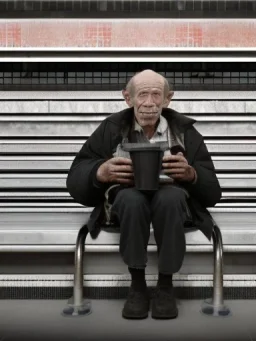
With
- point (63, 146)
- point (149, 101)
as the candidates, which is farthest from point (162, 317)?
point (63, 146)

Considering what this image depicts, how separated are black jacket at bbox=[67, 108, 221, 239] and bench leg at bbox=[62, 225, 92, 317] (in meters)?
0.07

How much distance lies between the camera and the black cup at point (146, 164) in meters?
2.26

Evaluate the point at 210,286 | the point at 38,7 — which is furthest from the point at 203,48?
the point at 210,286

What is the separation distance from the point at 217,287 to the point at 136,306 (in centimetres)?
39

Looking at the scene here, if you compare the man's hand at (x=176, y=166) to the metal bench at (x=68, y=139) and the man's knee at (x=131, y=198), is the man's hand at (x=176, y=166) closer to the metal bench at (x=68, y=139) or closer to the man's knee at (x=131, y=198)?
the man's knee at (x=131, y=198)

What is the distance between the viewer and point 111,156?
2736 mm

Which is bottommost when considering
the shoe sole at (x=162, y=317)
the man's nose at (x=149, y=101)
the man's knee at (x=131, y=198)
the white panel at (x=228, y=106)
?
the shoe sole at (x=162, y=317)

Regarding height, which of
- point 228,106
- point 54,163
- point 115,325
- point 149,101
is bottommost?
point 115,325

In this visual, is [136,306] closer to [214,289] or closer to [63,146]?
[214,289]

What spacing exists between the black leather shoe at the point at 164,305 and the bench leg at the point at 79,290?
1.12 ft

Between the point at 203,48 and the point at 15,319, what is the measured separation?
6.50 feet

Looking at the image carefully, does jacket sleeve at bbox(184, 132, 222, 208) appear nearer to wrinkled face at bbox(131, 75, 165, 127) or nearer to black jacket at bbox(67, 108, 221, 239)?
black jacket at bbox(67, 108, 221, 239)

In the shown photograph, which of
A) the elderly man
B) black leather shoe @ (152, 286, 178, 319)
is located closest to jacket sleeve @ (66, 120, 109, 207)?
the elderly man

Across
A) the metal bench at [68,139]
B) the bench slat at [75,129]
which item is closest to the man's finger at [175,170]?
the metal bench at [68,139]
